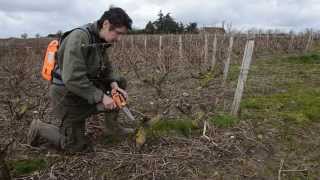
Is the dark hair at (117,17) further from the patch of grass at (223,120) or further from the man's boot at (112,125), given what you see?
the patch of grass at (223,120)

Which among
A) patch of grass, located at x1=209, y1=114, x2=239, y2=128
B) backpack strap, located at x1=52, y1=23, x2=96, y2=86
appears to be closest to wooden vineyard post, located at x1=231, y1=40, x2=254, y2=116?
patch of grass, located at x1=209, y1=114, x2=239, y2=128

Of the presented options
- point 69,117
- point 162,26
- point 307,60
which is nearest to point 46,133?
point 69,117

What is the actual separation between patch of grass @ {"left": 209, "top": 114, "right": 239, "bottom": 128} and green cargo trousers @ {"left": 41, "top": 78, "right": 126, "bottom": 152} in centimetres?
161

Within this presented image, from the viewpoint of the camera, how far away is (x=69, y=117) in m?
4.37

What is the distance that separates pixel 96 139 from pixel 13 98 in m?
3.66

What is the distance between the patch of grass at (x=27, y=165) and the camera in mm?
4148

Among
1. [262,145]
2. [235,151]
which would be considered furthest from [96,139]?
[262,145]

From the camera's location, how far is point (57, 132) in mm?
4555

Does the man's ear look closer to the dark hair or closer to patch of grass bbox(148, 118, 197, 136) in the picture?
the dark hair

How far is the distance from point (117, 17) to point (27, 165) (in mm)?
1662

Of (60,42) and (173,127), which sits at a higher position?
(60,42)

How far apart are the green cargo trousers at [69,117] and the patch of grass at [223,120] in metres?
1.61

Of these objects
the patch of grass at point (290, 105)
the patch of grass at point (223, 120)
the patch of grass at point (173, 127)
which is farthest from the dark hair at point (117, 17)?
the patch of grass at point (290, 105)

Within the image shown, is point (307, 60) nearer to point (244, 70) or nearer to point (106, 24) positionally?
point (244, 70)
